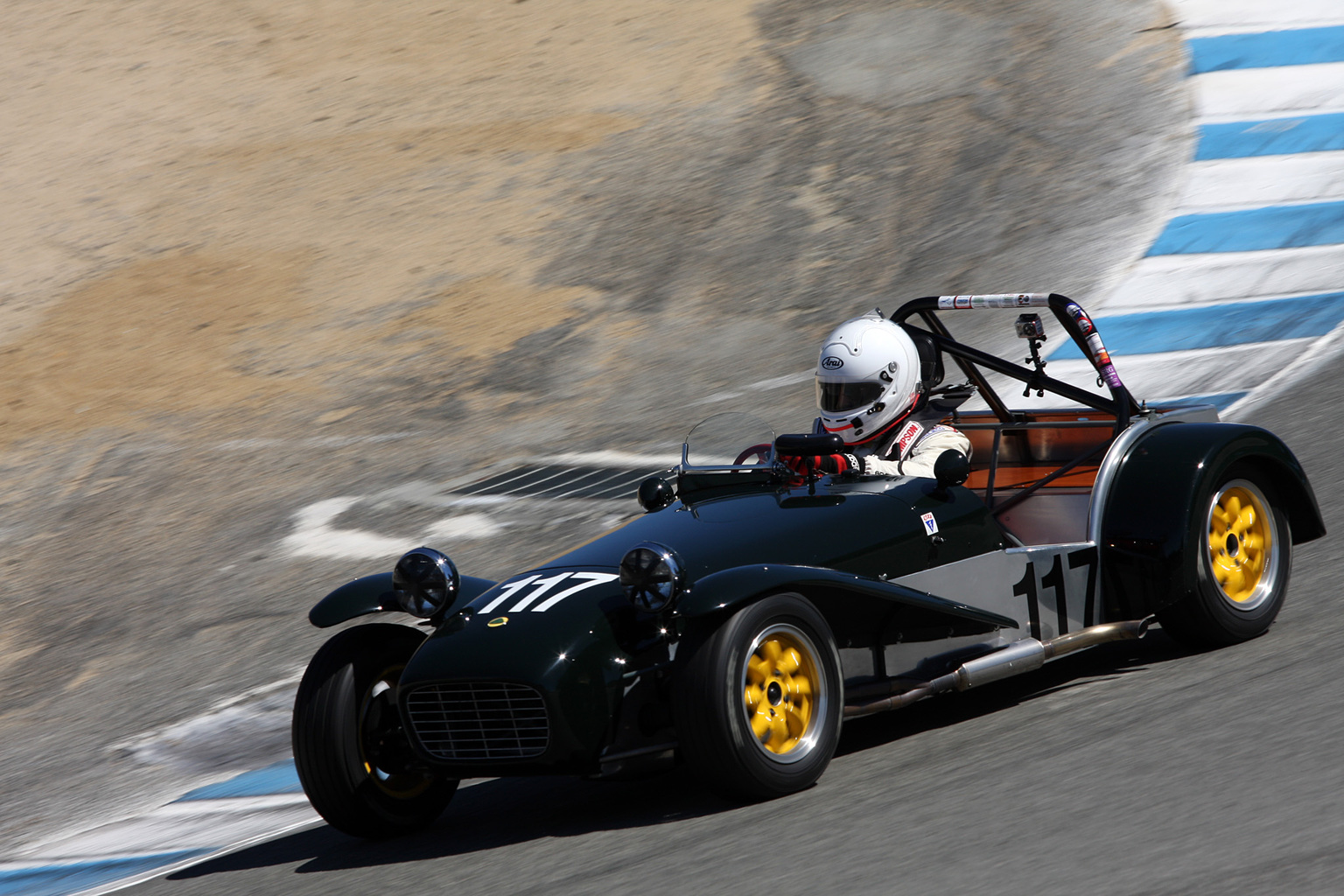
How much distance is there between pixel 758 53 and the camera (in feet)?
61.8

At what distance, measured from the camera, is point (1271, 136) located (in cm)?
1435

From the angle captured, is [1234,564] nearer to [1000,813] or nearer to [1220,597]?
[1220,597]

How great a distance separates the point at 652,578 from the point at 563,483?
5239mm

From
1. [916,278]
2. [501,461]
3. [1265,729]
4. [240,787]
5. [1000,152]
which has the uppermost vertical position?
[1000,152]

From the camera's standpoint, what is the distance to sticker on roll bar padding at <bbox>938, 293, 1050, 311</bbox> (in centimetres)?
673

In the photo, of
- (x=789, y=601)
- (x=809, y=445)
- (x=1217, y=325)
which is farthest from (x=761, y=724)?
(x=1217, y=325)

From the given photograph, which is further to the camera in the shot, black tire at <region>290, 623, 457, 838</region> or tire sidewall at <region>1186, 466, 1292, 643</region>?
tire sidewall at <region>1186, 466, 1292, 643</region>

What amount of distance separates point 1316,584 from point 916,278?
261 inches

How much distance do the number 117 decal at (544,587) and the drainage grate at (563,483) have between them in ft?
13.8

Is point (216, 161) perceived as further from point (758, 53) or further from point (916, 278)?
point (916, 278)

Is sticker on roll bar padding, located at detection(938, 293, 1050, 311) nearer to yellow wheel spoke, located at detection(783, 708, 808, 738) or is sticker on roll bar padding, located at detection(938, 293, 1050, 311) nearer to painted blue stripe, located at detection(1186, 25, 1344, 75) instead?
yellow wheel spoke, located at detection(783, 708, 808, 738)

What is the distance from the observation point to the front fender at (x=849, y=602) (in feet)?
16.4

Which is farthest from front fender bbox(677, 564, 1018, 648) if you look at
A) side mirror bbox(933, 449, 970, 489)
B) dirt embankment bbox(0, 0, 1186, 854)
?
dirt embankment bbox(0, 0, 1186, 854)

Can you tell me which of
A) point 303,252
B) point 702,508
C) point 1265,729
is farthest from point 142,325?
point 1265,729
